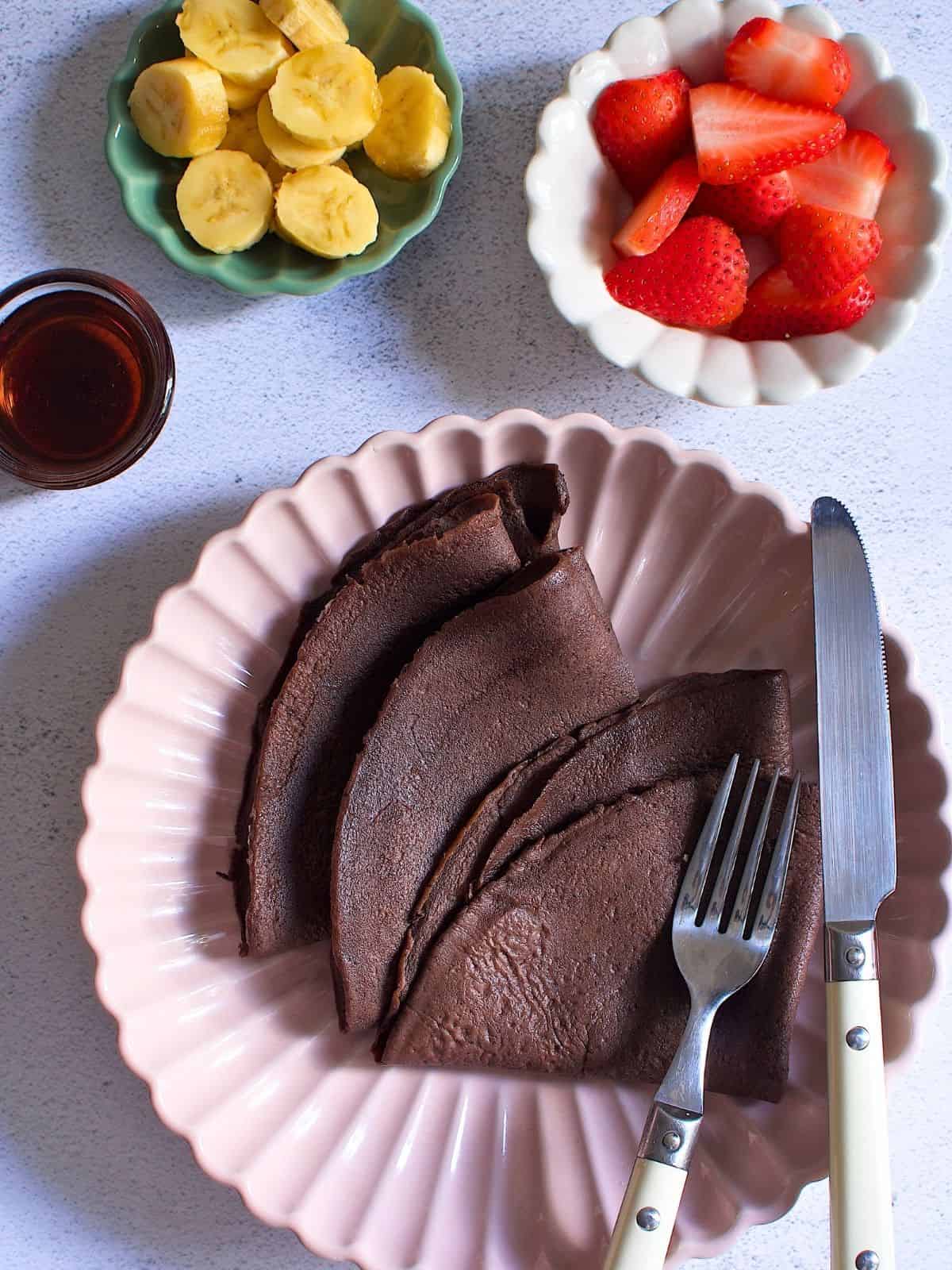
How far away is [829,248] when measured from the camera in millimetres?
1531

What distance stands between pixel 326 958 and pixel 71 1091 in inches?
16.4

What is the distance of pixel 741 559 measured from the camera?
1.57m

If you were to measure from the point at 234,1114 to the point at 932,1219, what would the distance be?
3.23 feet

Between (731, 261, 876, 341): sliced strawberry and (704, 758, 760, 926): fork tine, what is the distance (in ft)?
1.98

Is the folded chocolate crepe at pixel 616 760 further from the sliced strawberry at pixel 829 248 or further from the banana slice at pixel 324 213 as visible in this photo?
the banana slice at pixel 324 213

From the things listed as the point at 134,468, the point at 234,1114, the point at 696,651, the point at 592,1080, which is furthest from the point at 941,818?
the point at 134,468

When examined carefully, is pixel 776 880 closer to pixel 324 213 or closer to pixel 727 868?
pixel 727 868

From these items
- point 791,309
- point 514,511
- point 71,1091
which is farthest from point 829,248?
point 71,1091

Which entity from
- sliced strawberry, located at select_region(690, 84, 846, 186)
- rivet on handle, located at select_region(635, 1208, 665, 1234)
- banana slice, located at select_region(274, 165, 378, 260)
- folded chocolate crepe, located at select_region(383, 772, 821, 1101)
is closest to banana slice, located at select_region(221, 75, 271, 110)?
banana slice, located at select_region(274, 165, 378, 260)

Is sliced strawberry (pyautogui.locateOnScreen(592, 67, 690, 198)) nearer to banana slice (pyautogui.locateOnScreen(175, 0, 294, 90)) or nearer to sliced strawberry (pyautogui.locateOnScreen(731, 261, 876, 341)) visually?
sliced strawberry (pyautogui.locateOnScreen(731, 261, 876, 341))

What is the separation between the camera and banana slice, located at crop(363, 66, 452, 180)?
1.52 meters

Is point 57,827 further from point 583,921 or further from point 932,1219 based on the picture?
point 932,1219

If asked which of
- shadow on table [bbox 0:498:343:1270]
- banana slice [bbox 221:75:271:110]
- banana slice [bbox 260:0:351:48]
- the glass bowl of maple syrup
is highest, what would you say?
banana slice [bbox 260:0:351:48]

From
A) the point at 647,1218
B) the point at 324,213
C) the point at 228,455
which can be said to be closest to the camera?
the point at 647,1218
